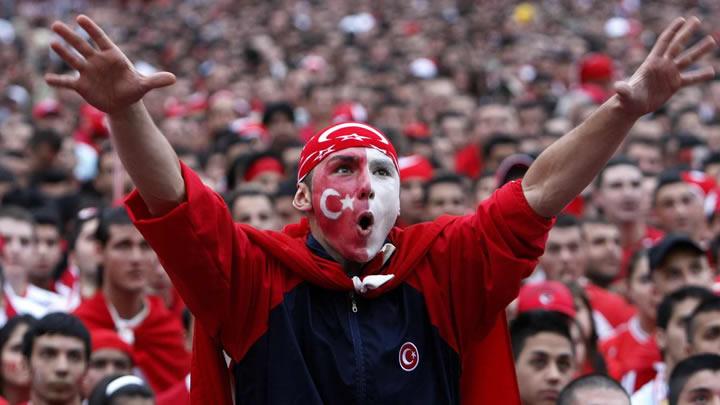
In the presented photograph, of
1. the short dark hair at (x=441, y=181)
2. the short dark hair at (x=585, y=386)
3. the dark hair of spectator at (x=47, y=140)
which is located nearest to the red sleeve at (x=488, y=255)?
the short dark hair at (x=585, y=386)

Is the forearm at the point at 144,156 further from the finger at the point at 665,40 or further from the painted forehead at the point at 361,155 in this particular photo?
the finger at the point at 665,40

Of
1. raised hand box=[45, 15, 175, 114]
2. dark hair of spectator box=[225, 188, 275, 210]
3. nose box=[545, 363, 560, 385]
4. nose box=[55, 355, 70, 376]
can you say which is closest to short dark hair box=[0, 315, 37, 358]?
nose box=[55, 355, 70, 376]

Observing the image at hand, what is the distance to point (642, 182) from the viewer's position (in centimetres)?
962

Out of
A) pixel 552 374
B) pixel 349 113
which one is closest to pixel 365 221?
pixel 552 374

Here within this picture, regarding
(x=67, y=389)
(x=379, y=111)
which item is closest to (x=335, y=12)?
(x=379, y=111)

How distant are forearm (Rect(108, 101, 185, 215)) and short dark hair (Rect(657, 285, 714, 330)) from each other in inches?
155

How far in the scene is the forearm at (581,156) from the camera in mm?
3588

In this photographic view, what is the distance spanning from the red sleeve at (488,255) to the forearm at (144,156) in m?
0.86

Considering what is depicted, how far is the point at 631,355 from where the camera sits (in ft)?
23.1

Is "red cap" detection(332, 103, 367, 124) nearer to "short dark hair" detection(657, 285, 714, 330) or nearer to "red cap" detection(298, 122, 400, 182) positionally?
"short dark hair" detection(657, 285, 714, 330)

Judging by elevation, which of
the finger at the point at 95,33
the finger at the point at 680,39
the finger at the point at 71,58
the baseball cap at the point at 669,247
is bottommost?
the finger at the point at 71,58

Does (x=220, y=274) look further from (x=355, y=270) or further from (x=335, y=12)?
(x=335, y=12)

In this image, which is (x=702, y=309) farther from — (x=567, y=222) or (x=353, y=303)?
(x=353, y=303)

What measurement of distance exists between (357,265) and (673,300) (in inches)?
132
